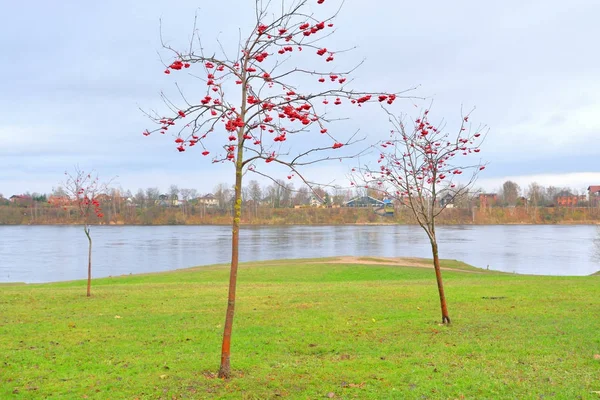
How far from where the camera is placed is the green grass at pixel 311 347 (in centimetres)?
619

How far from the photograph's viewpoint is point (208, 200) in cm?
13562

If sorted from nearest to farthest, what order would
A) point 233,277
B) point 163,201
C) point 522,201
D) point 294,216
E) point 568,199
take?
point 233,277 → point 294,216 → point 522,201 → point 568,199 → point 163,201

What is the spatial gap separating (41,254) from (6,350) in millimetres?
→ 43496

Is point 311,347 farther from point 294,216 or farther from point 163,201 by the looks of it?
point 163,201

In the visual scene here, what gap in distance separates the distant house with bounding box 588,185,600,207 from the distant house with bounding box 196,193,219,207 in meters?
96.6

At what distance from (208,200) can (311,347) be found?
130 meters

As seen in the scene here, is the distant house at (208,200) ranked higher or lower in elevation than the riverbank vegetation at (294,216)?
higher

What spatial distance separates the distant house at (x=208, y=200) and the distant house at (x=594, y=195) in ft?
317

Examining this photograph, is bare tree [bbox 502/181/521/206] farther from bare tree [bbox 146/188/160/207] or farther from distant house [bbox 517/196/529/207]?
bare tree [bbox 146/188/160/207]

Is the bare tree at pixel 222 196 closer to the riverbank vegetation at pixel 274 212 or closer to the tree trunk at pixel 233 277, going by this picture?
the riverbank vegetation at pixel 274 212

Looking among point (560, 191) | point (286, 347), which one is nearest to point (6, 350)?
point (286, 347)

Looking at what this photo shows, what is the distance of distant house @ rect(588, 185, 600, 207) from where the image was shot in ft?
422

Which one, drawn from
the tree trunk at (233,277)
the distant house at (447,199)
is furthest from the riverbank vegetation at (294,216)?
the tree trunk at (233,277)

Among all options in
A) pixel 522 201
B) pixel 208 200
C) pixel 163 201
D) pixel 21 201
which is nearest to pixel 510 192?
pixel 522 201
